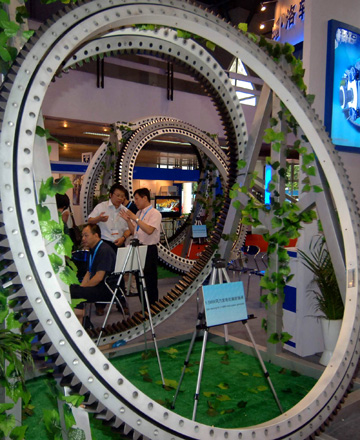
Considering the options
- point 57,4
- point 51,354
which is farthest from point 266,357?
point 57,4

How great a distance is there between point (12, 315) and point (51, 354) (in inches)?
7.9

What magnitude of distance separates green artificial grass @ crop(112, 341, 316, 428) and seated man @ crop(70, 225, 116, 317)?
2.18ft

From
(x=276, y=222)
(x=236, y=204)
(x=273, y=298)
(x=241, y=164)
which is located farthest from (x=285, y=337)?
(x=241, y=164)

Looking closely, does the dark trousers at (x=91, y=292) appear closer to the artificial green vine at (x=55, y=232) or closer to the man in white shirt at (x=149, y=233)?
the man in white shirt at (x=149, y=233)

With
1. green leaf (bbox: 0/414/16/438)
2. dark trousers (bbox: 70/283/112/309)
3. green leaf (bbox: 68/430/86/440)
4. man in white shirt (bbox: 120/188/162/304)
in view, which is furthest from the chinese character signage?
green leaf (bbox: 0/414/16/438)

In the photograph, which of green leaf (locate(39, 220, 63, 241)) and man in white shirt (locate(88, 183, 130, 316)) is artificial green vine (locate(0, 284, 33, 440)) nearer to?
green leaf (locate(39, 220, 63, 241))

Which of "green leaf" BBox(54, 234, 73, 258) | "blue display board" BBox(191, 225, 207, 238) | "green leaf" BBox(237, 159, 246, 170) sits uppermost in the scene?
"green leaf" BBox(237, 159, 246, 170)

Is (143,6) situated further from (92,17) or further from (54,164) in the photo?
(54,164)

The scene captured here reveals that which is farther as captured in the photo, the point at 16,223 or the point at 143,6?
the point at 143,6

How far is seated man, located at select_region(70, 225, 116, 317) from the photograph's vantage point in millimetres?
4113

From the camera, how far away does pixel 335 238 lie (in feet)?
9.32

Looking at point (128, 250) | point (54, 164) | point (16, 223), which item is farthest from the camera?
point (54, 164)

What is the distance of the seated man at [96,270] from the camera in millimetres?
4113

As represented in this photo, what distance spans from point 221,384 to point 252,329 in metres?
1.68
